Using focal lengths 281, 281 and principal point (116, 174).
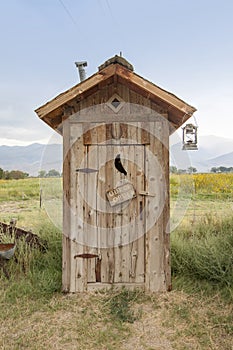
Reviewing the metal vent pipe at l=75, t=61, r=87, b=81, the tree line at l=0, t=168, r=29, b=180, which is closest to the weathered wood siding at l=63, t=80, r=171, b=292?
the metal vent pipe at l=75, t=61, r=87, b=81

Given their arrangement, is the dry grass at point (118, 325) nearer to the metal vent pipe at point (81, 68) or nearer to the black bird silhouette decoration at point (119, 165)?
the black bird silhouette decoration at point (119, 165)

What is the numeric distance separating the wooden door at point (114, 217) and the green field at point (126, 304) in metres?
0.32

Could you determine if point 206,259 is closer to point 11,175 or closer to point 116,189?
point 116,189

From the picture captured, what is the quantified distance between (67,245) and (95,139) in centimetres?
148

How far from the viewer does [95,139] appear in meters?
3.76

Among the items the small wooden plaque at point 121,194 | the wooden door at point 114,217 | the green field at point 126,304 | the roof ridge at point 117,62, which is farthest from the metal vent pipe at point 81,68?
the small wooden plaque at point 121,194

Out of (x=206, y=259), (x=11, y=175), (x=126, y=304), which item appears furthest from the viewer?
(x=11, y=175)

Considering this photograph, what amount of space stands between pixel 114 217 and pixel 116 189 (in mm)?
383

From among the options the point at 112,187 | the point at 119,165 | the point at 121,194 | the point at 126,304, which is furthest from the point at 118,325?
the point at 119,165

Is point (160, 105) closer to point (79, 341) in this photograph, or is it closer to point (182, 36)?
point (79, 341)

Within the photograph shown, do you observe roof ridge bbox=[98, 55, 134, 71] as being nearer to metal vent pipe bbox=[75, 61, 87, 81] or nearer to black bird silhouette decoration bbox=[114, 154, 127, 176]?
metal vent pipe bbox=[75, 61, 87, 81]

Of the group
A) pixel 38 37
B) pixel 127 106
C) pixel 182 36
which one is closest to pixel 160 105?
pixel 127 106

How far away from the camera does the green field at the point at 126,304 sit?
2.88m

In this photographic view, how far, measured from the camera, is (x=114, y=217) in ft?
12.4
